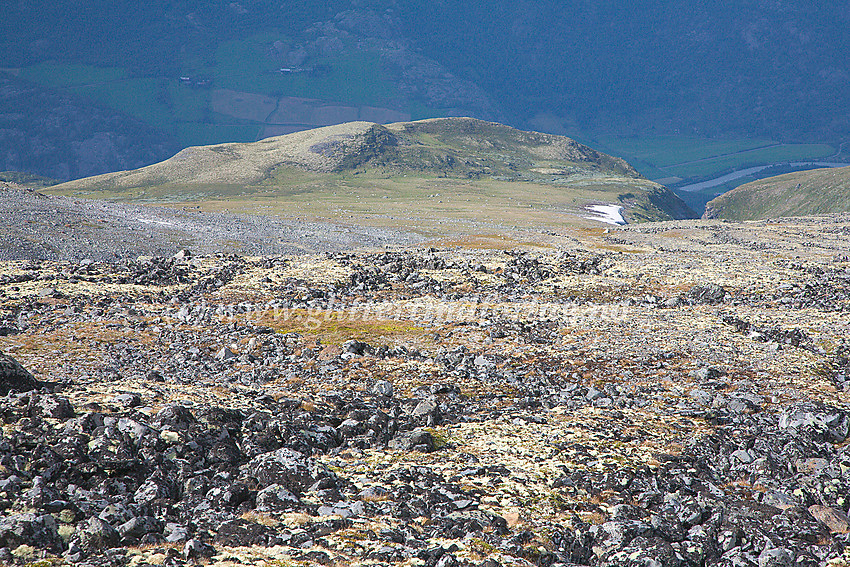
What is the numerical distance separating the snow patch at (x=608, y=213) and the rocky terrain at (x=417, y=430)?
123 metres

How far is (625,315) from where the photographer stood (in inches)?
1308

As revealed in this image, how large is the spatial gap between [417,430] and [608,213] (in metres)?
169

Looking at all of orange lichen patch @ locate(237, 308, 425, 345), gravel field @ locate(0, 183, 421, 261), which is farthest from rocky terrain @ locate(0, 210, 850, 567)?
gravel field @ locate(0, 183, 421, 261)

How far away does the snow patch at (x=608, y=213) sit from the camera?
513ft

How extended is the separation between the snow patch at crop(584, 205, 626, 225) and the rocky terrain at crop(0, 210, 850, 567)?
123 metres

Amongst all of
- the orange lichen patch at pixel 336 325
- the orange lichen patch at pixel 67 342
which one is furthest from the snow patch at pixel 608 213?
the orange lichen patch at pixel 67 342

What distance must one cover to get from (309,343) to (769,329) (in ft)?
80.9

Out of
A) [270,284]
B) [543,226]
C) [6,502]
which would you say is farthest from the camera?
[543,226]

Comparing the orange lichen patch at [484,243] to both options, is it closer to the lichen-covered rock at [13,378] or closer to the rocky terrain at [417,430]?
the rocky terrain at [417,430]

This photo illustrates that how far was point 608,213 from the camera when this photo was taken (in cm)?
17212

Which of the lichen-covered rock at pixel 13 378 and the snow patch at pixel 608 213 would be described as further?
the snow patch at pixel 608 213

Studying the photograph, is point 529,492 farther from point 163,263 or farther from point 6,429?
point 163,263

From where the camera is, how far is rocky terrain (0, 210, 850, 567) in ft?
36.4

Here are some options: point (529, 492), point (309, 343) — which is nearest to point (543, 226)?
point (309, 343)
